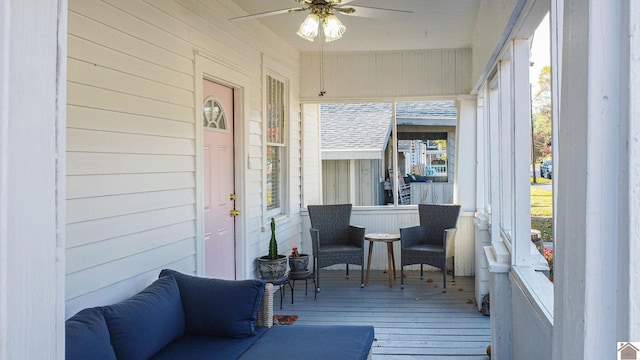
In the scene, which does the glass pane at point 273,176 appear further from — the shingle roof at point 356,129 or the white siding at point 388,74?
the shingle roof at point 356,129

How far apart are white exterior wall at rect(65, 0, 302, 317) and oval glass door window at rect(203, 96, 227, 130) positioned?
0.72ft

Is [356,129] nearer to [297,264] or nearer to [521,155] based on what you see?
[297,264]

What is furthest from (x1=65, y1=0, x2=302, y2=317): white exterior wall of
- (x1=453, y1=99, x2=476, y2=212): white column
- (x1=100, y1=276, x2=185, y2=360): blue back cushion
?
(x1=453, y1=99, x2=476, y2=212): white column

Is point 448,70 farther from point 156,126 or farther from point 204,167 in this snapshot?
point 156,126

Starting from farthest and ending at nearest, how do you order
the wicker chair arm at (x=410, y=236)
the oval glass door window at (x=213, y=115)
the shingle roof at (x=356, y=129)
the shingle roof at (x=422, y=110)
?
the shingle roof at (x=356, y=129) < the shingle roof at (x=422, y=110) < the wicker chair arm at (x=410, y=236) < the oval glass door window at (x=213, y=115)

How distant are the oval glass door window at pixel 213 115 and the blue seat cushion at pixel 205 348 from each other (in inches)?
75.4

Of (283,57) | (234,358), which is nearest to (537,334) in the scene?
(234,358)

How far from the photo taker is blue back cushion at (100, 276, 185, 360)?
97.2 inches

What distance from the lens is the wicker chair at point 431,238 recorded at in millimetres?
5793

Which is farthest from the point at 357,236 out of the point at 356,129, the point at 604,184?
the point at 604,184

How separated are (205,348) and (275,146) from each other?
3.49 metres

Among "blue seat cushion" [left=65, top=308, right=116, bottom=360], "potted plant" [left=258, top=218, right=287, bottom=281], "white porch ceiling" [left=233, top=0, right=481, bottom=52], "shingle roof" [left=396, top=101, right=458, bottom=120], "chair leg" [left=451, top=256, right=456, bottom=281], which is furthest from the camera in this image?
"shingle roof" [left=396, top=101, right=458, bottom=120]

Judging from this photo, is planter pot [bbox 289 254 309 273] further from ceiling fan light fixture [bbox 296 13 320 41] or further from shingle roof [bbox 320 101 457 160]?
ceiling fan light fixture [bbox 296 13 320 41]

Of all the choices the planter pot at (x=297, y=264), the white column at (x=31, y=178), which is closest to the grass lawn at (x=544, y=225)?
the white column at (x=31, y=178)
